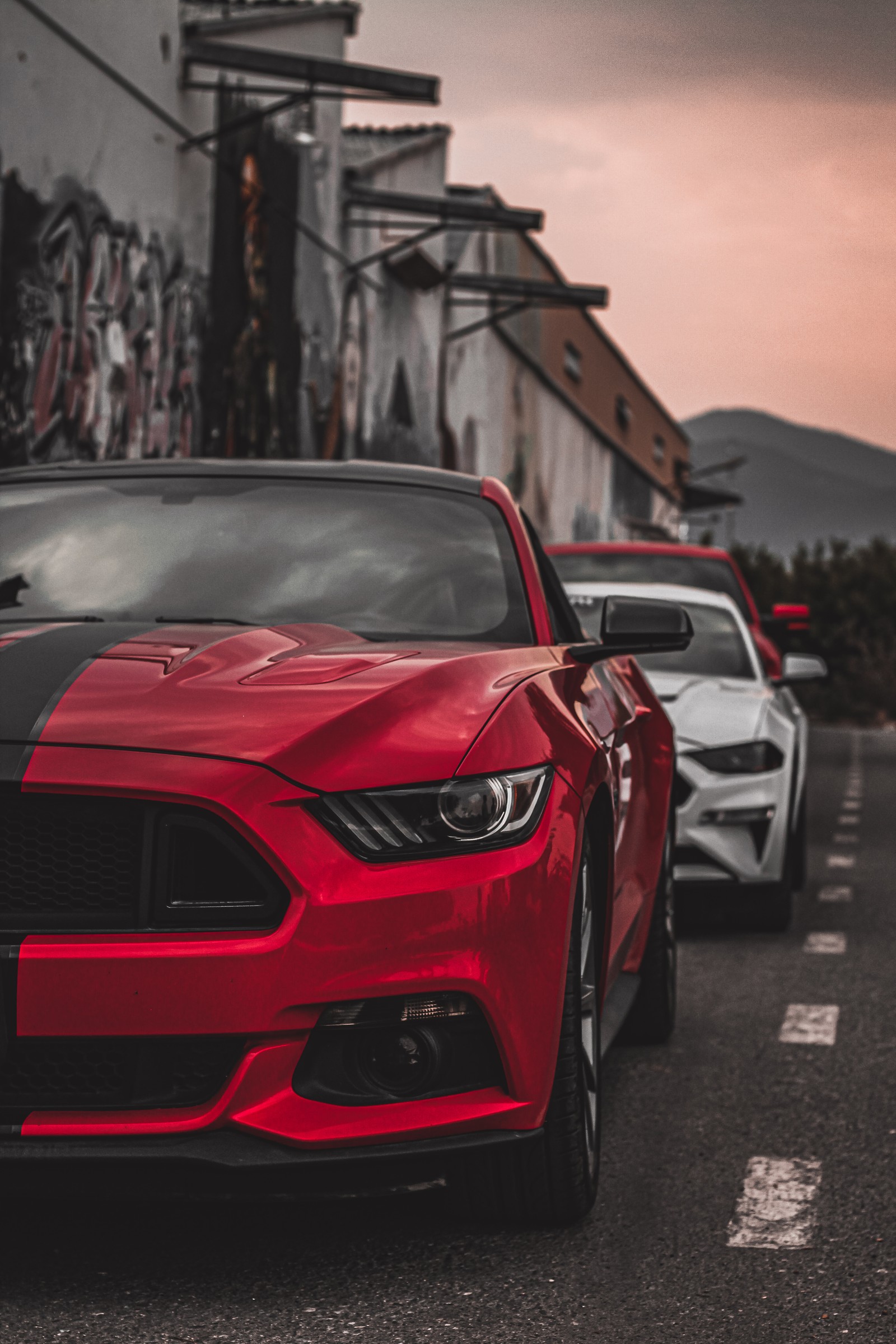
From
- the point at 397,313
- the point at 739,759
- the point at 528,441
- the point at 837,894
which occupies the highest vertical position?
the point at 397,313

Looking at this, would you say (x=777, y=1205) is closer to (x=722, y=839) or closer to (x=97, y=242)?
(x=722, y=839)

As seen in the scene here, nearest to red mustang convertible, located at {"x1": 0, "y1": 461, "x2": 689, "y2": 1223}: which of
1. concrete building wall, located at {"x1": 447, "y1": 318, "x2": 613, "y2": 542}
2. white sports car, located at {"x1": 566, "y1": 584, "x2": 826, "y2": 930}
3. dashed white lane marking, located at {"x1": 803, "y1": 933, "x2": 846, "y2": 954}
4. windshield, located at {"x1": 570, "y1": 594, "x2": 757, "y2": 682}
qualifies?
white sports car, located at {"x1": 566, "y1": 584, "x2": 826, "y2": 930}

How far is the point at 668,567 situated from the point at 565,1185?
8.77 m

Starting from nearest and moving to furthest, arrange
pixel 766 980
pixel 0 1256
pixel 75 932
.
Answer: pixel 75 932 → pixel 0 1256 → pixel 766 980

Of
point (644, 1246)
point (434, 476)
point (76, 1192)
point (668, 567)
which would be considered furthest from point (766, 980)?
point (668, 567)

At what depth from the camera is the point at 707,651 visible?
8.55 m

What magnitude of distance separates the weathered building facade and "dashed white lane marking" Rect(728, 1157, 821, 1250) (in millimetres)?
9595

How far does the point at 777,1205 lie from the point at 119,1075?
152cm

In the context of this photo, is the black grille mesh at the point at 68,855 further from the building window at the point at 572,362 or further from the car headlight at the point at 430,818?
the building window at the point at 572,362

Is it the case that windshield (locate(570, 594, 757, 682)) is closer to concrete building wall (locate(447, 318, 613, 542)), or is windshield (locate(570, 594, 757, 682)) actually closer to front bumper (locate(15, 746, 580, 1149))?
front bumper (locate(15, 746, 580, 1149))

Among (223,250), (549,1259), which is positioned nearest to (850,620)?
(223,250)

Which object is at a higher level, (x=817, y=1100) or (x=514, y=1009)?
(x=514, y=1009)

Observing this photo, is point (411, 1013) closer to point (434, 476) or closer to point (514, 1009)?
point (514, 1009)

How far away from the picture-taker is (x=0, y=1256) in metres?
3.32
